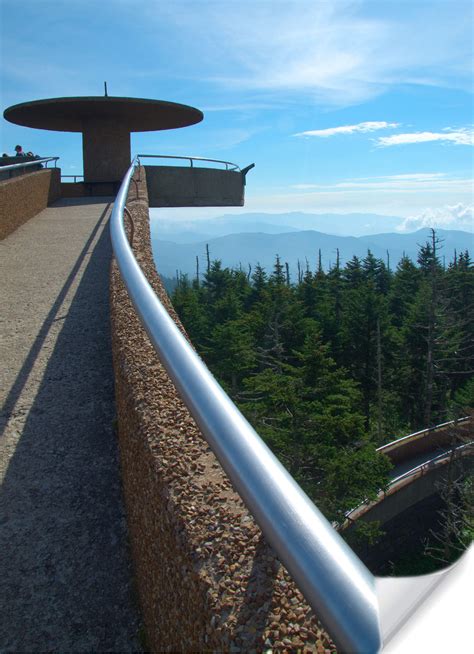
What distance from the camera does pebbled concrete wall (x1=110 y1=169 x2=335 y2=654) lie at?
1378 millimetres

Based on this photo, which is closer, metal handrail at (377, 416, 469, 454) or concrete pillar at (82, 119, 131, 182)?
concrete pillar at (82, 119, 131, 182)

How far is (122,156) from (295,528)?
65.8 ft

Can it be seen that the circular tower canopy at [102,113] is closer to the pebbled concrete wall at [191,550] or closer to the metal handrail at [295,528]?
the pebbled concrete wall at [191,550]

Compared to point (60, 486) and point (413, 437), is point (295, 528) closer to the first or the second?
point (60, 486)

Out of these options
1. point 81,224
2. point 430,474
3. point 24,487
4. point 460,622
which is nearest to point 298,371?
point 430,474

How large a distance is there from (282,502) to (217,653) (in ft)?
2.01

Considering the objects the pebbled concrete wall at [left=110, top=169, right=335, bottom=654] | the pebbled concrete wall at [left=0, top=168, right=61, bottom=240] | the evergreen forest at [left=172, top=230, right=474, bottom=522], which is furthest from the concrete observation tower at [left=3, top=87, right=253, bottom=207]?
the pebbled concrete wall at [left=110, top=169, right=335, bottom=654]

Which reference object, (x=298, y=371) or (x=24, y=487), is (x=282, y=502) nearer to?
(x=24, y=487)

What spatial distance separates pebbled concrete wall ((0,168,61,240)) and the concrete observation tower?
3927mm

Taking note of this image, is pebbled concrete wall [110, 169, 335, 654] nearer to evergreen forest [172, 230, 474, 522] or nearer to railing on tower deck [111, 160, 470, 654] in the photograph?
railing on tower deck [111, 160, 470, 654]

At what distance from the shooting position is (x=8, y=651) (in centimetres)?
210

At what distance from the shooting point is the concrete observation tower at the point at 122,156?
18656 millimetres

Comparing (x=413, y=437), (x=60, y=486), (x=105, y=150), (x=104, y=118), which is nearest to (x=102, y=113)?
(x=104, y=118)

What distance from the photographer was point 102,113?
19453 mm
